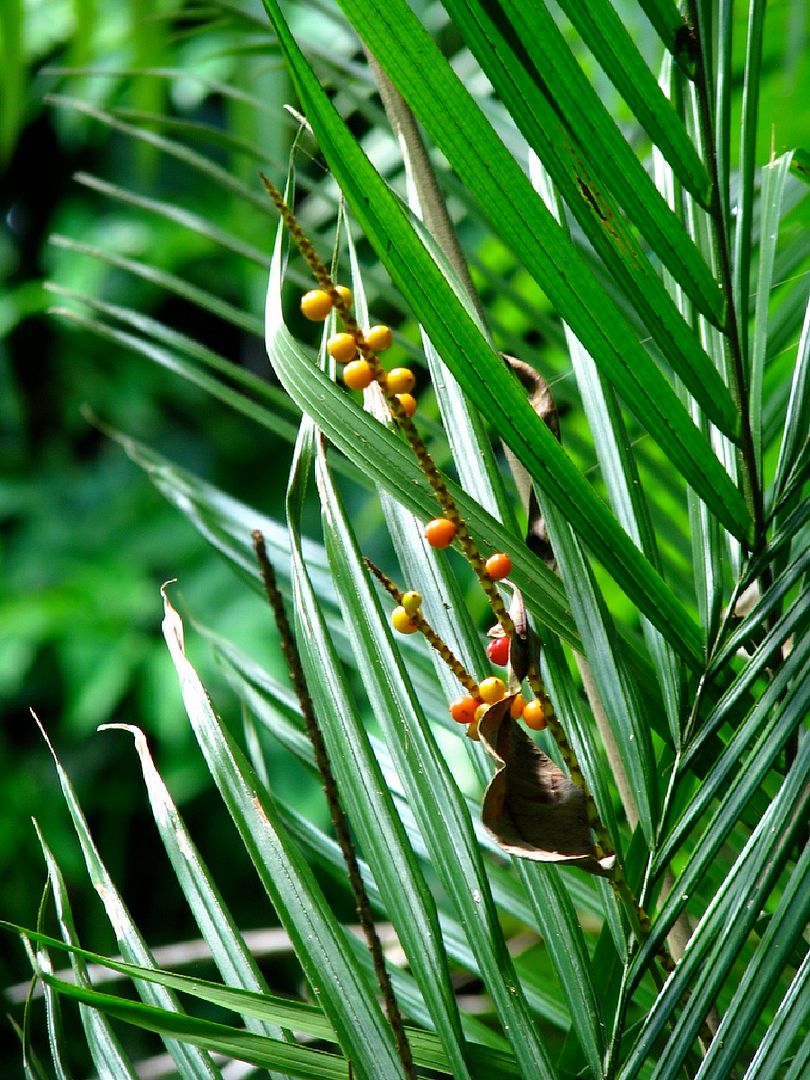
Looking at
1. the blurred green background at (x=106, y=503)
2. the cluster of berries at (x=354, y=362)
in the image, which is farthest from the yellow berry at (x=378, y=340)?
the blurred green background at (x=106, y=503)

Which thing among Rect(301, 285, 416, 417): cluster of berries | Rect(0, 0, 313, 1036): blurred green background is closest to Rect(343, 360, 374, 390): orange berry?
Rect(301, 285, 416, 417): cluster of berries

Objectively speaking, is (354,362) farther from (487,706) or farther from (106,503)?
(106,503)

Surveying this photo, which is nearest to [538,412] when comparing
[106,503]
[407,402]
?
[407,402]

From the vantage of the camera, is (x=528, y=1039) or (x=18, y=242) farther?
(x=18, y=242)

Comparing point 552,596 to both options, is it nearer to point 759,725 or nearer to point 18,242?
point 759,725

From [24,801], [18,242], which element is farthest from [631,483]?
[18,242]

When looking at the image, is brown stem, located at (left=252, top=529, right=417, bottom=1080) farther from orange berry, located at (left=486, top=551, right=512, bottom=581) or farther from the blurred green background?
the blurred green background

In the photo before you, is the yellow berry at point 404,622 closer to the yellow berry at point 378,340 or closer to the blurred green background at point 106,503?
the yellow berry at point 378,340
